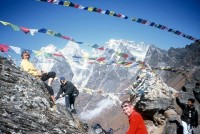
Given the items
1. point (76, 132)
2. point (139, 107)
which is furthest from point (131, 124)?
point (139, 107)

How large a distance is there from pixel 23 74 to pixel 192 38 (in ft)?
58.7

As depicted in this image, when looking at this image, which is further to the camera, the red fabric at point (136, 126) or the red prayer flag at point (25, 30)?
the red prayer flag at point (25, 30)

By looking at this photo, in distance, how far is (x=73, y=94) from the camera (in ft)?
43.2

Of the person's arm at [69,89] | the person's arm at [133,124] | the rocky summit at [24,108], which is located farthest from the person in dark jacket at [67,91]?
the person's arm at [133,124]

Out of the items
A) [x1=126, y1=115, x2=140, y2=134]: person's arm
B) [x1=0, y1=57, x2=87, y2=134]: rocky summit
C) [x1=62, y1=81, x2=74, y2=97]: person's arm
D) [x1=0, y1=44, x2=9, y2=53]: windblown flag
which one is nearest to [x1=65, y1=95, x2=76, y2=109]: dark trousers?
[x1=62, y1=81, x2=74, y2=97]: person's arm

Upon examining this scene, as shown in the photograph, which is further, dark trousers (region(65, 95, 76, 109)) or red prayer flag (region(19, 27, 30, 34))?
red prayer flag (region(19, 27, 30, 34))

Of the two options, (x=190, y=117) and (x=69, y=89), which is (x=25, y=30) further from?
(x=190, y=117)

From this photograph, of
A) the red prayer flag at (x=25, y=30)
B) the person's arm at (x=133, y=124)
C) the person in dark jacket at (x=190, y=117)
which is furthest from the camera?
the red prayer flag at (x=25, y=30)

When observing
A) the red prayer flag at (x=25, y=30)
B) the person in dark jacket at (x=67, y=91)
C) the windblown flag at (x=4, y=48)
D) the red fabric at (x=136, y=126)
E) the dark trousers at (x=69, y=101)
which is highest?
the red prayer flag at (x=25, y=30)

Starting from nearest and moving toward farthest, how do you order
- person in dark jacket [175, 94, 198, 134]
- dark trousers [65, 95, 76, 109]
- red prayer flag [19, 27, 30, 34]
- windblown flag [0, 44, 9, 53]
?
windblown flag [0, 44, 9, 53] → person in dark jacket [175, 94, 198, 134] → dark trousers [65, 95, 76, 109] → red prayer flag [19, 27, 30, 34]

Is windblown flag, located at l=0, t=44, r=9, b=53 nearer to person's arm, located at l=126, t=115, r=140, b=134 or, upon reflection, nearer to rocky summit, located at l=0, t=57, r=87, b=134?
rocky summit, located at l=0, t=57, r=87, b=134

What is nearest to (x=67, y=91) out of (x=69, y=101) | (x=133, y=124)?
(x=69, y=101)

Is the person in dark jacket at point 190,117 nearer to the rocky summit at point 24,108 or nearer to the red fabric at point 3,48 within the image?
the rocky summit at point 24,108

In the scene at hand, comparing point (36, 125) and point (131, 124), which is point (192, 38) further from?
point (36, 125)
